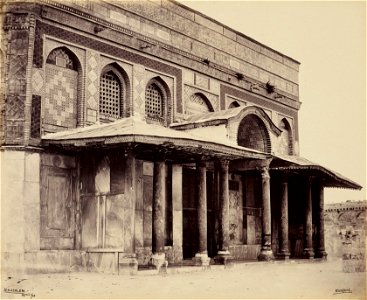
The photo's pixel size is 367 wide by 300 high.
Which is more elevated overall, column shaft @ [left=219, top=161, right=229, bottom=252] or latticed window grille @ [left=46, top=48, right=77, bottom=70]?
latticed window grille @ [left=46, top=48, right=77, bottom=70]

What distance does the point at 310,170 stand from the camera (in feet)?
70.0

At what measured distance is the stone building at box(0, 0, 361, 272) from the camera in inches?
581

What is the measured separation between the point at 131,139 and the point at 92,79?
3712 mm

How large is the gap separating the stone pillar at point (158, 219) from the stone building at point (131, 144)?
4 cm

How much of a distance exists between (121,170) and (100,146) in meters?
0.83

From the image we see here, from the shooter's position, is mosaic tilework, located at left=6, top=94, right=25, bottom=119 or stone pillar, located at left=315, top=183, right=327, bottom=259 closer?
mosaic tilework, located at left=6, top=94, right=25, bottom=119

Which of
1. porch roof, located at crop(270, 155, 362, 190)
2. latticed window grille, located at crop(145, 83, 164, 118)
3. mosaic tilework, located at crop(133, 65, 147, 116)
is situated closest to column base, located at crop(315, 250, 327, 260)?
porch roof, located at crop(270, 155, 362, 190)

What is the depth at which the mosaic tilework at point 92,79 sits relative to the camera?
1666 centimetres

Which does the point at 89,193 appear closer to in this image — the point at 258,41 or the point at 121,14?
the point at 121,14

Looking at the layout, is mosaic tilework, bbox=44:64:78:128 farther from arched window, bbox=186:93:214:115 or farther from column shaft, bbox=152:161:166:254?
arched window, bbox=186:93:214:115

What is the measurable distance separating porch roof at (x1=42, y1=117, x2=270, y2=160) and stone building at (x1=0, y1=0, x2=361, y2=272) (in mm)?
38

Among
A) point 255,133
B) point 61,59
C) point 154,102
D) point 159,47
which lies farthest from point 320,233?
point 61,59

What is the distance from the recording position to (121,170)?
15125 millimetres

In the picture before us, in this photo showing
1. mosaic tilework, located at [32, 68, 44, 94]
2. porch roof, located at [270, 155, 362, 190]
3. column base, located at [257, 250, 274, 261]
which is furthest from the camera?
porch roof, located at [270, 155, 362, 190]
